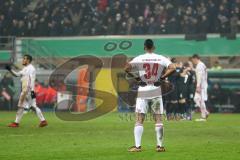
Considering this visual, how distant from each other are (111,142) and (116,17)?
21.2 metres

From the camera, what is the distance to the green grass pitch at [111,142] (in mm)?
14461

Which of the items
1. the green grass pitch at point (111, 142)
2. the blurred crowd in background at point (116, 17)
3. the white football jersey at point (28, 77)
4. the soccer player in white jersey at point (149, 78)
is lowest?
the green grass pitch at point (111, 142)

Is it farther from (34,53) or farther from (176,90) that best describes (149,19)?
(176,90)

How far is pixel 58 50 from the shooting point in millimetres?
38438

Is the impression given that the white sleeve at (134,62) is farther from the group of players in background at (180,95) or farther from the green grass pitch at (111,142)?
the group of players in background at (180,95)

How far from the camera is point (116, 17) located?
3831 centimetres

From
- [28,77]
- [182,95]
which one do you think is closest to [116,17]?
[182,95]

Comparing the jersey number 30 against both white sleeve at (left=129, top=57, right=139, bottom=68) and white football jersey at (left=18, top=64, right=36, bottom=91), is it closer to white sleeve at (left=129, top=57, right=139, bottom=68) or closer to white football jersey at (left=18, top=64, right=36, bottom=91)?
white sleeve at (left=129, top=57, right=139, bottom=68)

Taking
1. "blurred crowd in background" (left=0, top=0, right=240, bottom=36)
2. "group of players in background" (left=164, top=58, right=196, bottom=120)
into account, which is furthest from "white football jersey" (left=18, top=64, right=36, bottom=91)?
"blurred crowd in background" (left=0, top=0, right=240, bottom=36)

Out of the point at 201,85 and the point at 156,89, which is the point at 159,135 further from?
the point at 201,85

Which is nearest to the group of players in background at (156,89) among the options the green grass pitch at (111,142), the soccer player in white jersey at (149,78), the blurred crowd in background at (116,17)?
the soccer player in white jersey at (149,78)

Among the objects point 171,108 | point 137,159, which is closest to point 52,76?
point 171,108

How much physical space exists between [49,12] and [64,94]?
6.50 m

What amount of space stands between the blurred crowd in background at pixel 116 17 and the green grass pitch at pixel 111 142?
13.1 metres
